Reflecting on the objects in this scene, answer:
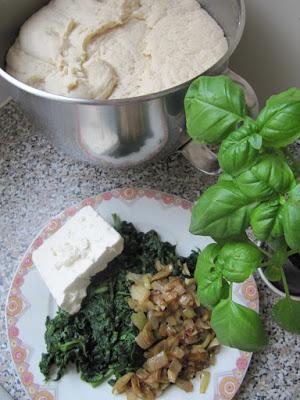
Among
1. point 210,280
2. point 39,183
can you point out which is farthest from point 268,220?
point 39,183

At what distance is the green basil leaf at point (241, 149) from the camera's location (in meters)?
0.55

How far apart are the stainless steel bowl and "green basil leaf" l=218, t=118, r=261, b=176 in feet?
0.67

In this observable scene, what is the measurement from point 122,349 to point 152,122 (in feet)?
1.14

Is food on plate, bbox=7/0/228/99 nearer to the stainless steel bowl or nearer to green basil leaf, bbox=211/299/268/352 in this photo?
the stainless steel bowl

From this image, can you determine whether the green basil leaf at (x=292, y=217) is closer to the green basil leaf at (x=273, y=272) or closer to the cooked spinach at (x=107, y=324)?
the green basil leaf at (x=273, y=272)

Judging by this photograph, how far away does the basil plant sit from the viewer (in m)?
0.54

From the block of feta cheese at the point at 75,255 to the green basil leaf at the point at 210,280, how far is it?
0.22 metres

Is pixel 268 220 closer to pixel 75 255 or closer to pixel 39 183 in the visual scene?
pixel 75 255

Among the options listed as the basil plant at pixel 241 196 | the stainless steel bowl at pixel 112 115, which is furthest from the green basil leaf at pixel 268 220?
the stainless steel bowl at pixel 112 115

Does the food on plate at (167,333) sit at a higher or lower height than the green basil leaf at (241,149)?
lower

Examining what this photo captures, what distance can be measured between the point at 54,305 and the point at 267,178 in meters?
0.48

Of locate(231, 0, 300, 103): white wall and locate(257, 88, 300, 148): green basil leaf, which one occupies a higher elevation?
locate(257, 88, 300, 148): green basil leaf

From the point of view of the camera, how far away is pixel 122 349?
83 cm

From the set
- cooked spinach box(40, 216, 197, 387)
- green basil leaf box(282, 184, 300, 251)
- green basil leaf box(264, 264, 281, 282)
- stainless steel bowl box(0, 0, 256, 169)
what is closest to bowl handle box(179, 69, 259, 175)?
stainless steel bowl box(0, 0, 256, 169)
